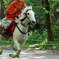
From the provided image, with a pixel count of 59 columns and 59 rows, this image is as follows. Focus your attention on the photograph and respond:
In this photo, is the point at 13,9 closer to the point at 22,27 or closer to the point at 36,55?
the point at 22,27

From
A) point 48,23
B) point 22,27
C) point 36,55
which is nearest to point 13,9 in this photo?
point 22,27

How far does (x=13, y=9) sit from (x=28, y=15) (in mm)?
638

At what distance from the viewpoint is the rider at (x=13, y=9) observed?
22.6ft

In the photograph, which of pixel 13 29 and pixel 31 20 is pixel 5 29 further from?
pixel 31 20

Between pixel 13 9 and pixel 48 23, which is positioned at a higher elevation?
pixel 13 9

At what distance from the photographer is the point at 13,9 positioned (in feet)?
23.0

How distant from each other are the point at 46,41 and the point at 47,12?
1.66 meters

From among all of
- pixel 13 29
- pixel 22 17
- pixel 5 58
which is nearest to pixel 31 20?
pixel 22 17

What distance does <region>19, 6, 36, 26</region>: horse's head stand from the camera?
20.9ft

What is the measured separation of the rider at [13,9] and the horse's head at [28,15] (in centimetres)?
17

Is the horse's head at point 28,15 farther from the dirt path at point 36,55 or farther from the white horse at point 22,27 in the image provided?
the dirt path at point 36,55

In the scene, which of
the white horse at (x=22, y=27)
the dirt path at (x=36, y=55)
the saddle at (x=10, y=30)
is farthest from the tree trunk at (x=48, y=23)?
the white horse at (x=22, y=27)

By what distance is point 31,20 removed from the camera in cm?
630

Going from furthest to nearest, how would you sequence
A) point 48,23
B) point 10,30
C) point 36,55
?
point 48,23, point 36,55, point 10,30
